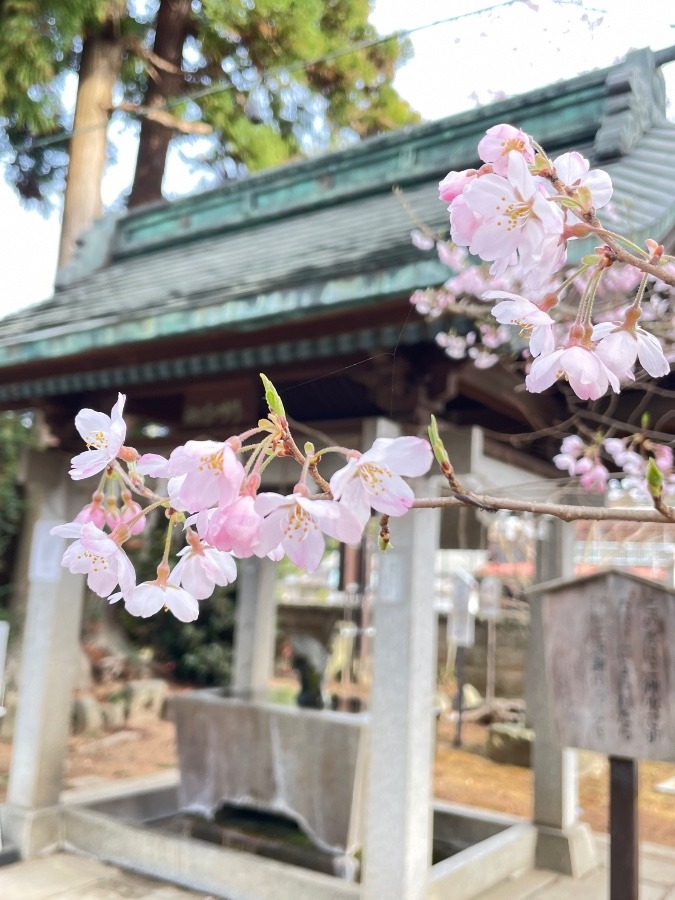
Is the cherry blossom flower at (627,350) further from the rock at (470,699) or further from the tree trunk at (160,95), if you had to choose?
the rock at (470,699)

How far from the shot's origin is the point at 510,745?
20.1ft

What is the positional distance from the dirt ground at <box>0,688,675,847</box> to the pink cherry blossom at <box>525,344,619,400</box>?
14.9 ft

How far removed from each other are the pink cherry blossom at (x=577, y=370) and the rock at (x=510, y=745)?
5911 mm

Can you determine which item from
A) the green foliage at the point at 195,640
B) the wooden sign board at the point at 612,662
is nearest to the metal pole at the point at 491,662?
the green foliage at the point at 195,640

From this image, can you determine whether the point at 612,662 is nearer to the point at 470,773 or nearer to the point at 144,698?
the point at 470,773

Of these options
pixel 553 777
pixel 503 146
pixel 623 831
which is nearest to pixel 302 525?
pixel 503 146

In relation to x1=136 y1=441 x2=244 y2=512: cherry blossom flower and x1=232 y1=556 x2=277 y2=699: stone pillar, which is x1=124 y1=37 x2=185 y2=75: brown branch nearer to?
x1=232 y1=556 x2=277 y2=699: stone pillar

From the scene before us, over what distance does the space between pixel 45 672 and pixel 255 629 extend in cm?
148

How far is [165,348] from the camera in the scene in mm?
2670

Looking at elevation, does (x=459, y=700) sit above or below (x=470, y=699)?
above

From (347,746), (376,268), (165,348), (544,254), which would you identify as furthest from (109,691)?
(544,254)

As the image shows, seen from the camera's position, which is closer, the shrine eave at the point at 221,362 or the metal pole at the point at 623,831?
the metal pole at the point at 623,831

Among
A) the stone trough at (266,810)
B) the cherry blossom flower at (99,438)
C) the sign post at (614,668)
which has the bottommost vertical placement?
the stone trough at (266,810)

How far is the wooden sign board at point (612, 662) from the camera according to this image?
7.34ft
